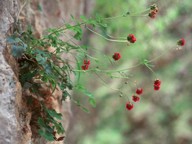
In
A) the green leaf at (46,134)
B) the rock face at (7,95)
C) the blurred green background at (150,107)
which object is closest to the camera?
the rock face at (7,95)

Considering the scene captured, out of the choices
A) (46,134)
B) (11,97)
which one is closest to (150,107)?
(46,134)

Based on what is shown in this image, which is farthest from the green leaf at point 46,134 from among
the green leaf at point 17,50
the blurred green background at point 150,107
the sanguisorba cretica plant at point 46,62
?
the blurred green background at point 150,107

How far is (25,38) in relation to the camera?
6.15ft

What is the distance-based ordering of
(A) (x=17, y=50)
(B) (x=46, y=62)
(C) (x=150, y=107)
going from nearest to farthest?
(A) (x=17, y=50) < (B) (x=46, y=62) < (C) (x=150, y=107)

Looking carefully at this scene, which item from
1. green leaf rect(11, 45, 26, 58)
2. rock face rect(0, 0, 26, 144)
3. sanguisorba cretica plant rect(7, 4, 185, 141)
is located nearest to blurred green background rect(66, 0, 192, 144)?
sanguisorba cretica plant rect(7, 4, 185, 141)

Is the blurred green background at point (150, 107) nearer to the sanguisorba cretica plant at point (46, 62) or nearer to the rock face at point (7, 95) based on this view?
the sanguisorba cretica plant at point (46, 62)

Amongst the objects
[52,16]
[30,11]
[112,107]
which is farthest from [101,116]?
[30,11]

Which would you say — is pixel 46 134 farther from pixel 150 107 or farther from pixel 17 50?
pixel 150 107

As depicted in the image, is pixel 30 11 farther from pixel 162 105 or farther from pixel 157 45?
pixel 162 105

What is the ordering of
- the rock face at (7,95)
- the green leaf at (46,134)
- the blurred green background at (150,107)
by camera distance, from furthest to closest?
the blurred green background at (150,107) → the green leaf at (46,134) → the rock face at (7,95)

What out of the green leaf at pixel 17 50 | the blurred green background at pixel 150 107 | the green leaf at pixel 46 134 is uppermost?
the blurred green background at pixel 150 107

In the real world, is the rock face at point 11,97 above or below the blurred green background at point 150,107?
below

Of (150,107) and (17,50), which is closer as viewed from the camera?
(17,50)

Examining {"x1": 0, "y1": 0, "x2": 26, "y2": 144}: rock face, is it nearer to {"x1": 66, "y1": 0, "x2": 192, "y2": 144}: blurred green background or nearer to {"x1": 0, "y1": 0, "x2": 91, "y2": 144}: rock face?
{"x1": 0, "y1": 0, "x2": 91, "y2": 144}: rock face
